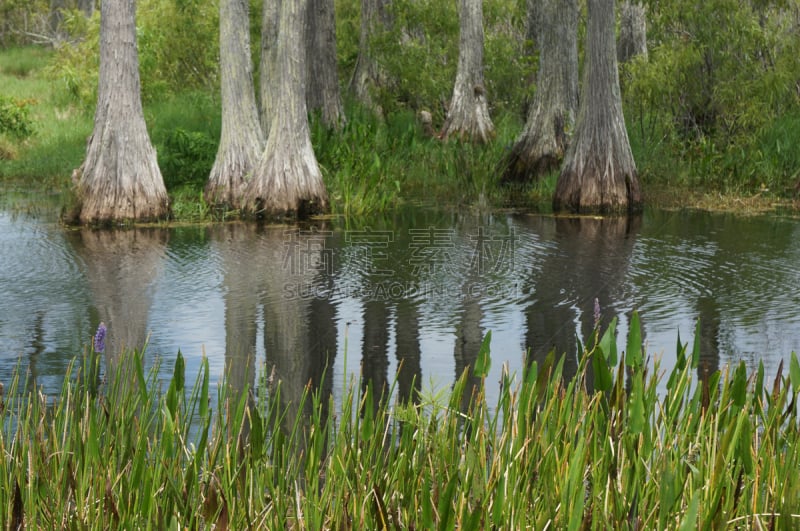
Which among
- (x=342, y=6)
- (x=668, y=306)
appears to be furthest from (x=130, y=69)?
(x=342, y=6)

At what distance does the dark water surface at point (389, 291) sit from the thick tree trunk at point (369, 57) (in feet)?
29.6

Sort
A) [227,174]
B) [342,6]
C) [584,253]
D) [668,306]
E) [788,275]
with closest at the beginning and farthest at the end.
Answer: [668,306] → [788,275] → [584,253] → [227,174] → [342,6]

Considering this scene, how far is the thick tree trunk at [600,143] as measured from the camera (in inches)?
612

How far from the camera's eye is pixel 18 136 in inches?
861

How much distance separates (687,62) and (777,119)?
193 cm

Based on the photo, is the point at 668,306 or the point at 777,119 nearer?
the point at 668,306

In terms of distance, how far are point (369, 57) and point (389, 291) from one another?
13957mm

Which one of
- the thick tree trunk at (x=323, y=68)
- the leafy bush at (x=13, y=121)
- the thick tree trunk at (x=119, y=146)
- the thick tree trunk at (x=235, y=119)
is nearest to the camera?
the thick tree trunk at (x=119, y=146)

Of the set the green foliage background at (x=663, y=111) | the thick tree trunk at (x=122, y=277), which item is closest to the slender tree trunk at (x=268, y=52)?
the green foliage background at (x=663, y=111)

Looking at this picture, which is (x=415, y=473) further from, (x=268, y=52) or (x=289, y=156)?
(x=268, y=52)

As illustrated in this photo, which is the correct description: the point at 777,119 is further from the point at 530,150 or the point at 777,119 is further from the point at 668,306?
→ the point at 668,306

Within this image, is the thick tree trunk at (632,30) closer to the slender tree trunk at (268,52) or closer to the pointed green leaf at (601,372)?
the slender tree trunk at (268,52)

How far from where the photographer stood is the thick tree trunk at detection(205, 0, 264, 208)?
1578 centimetres

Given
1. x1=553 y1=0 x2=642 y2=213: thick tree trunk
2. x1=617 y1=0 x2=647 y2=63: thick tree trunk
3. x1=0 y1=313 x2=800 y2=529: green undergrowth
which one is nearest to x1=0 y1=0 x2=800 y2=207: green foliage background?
x1=553 y1=0 x2=642 y2=213: thick tree trunk
